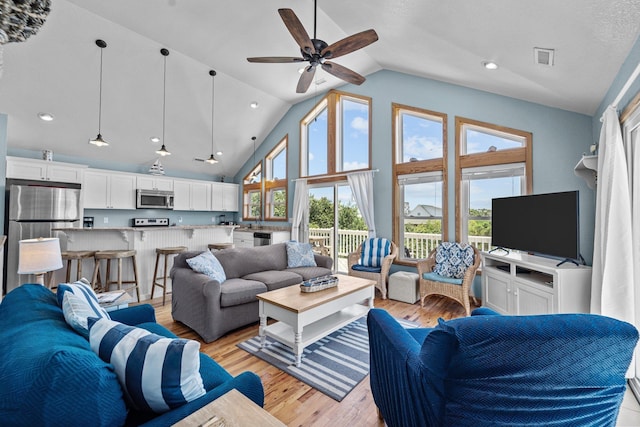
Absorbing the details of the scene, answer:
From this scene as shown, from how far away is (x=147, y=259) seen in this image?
4.07 metres

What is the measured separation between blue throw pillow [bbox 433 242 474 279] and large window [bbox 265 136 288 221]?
3.72 meters

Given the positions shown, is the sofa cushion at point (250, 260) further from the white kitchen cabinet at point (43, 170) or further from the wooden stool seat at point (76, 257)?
the white kitchen cabinet at point (43, 170)

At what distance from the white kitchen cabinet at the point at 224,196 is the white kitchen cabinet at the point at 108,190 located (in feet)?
5.92

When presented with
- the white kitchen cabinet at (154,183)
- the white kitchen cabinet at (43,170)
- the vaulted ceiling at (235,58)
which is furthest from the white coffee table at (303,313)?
the white kitchen cabinet at (154,183)

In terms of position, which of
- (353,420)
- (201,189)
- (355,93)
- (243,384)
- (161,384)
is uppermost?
(355,93)

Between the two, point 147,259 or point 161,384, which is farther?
point 147,259

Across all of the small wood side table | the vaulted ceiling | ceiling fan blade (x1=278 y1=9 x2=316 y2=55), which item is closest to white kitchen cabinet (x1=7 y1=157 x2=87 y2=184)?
the vaulted ceiling

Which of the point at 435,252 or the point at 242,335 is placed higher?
the point at 435,252

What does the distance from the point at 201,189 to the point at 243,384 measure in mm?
6561

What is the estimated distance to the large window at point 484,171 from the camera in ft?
12.2

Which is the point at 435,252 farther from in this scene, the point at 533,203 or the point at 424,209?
the point at 533,203

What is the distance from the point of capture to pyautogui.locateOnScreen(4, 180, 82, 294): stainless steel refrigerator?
13.2 ft

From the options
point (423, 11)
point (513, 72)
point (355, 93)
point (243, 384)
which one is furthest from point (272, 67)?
point (243, 384)

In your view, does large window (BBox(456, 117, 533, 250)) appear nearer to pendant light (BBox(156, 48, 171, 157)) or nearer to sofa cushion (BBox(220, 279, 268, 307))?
sofa cushion (BBox(220, 279, 268, 307))
